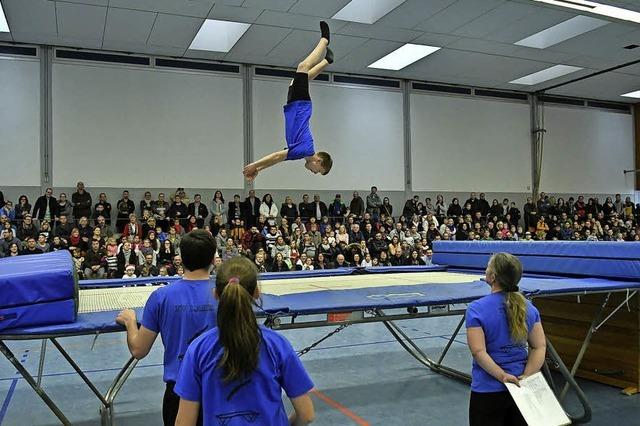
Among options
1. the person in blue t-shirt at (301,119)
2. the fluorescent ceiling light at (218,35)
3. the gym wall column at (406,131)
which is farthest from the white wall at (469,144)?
the person in blue t-shirt at (301,119)

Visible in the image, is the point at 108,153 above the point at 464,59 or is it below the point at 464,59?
below

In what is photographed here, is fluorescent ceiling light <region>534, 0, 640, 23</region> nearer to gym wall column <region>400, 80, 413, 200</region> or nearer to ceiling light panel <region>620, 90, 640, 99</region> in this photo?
gym wall column <region>400, 80, 413, 200</region>

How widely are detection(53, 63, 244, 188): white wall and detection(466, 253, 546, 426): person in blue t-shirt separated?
40.0 feet

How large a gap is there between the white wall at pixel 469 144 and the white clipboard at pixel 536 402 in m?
14.0

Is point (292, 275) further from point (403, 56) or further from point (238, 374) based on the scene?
point (403, 56)

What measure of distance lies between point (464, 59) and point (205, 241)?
1340 centimetres

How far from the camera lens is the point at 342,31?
1205 centimetres

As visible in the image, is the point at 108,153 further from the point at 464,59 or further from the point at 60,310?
the point at 60,310

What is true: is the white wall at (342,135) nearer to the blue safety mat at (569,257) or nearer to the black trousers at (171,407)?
the blue safety mat at (569,257)

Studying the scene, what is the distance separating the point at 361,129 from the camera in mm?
15805

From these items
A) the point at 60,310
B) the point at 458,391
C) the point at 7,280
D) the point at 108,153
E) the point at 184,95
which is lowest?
the point at 458,391

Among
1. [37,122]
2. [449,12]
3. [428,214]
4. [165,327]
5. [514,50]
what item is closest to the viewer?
[165,327]

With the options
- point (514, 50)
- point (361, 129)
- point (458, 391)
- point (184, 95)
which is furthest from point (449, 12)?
point (458, 391)

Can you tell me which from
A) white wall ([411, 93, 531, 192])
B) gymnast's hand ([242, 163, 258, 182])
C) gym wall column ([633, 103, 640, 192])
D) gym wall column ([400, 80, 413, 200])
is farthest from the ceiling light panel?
gymnast's hand ([242, 163, 258, 182])
